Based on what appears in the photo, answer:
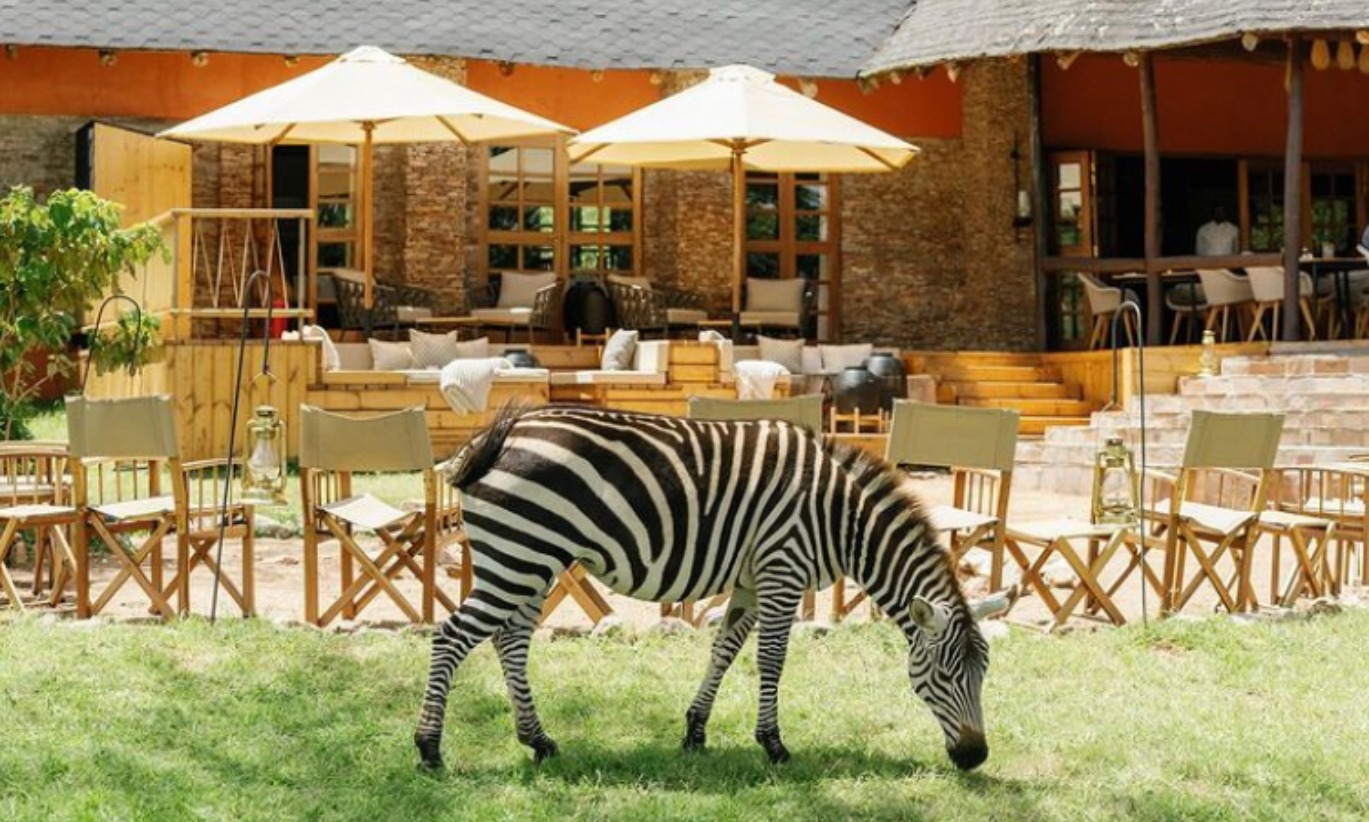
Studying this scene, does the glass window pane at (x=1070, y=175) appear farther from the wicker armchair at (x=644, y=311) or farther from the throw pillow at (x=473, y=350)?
the throw pillow at (x=473, y=350)

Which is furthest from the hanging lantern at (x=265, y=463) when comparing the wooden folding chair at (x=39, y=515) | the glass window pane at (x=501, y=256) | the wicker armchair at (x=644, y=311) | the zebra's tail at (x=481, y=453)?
the glass window pane at (x=501, y=256)

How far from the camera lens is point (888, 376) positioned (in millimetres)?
14523

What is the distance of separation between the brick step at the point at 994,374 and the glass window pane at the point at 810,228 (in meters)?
3.02

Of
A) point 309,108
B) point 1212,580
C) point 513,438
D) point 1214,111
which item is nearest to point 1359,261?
point 1214,111

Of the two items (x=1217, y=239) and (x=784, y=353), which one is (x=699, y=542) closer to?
(x=784, y=353)

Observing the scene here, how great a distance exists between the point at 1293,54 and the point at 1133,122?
3675 millimetres

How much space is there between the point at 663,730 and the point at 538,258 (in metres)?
12.5

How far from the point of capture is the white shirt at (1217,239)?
1753 cm

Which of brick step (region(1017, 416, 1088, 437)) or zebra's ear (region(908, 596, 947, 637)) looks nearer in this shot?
zebra's ear (region(908, 596, 947, 637))

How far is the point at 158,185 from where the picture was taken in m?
16.1

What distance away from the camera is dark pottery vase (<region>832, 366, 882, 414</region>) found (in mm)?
14219

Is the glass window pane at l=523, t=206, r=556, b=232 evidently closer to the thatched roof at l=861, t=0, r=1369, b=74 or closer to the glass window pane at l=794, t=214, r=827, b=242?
the glass window pane at l=794, t=214, r=827, b=242

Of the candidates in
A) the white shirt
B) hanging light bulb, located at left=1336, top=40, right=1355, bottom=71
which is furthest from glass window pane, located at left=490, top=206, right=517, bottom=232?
hanging light bulb, located at left=1336, top=40, right=1355, bottom=71

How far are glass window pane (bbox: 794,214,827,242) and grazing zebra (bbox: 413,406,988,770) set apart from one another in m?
13.4
